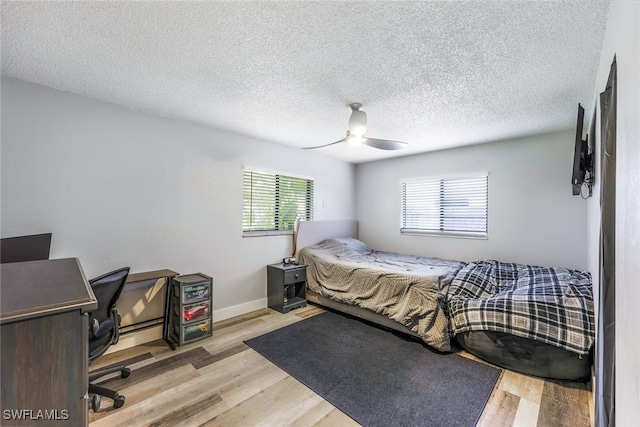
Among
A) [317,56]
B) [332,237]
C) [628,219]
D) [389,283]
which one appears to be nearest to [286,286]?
[332,237]

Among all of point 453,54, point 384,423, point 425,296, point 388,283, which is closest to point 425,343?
point 425,296

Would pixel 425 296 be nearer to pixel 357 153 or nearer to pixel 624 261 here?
pixel 624 261

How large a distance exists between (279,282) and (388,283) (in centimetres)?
145

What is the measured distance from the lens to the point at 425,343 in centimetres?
273

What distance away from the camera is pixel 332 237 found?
187 inches

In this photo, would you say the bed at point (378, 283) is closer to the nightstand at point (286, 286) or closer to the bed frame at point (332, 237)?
the bed frame at point (332, 237)

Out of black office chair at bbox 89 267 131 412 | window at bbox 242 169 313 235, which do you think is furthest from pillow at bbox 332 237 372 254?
black office chair at bbox 89 267 131 412

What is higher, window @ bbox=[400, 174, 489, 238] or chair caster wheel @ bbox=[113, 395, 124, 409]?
window @ bbox=[400, 174, 489, 238]

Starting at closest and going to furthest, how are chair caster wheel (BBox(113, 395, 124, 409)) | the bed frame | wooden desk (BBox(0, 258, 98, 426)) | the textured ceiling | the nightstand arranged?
wooden desk (BBox(0, 258, 98, 426)) < the textured ceiling < chair caster wheel (BBox(113, 395, 124, 409)) < the bed frame < the nightstand

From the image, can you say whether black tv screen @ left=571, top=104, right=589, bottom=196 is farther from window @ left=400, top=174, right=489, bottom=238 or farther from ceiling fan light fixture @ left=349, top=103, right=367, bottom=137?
window @ left=400, top=174, right=489, bottom=238

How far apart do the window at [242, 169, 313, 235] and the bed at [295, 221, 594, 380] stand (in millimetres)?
712

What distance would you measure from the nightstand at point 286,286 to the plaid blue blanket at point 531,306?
1942 mm

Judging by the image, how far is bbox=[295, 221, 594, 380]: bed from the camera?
212 cm

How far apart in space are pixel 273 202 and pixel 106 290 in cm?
239
